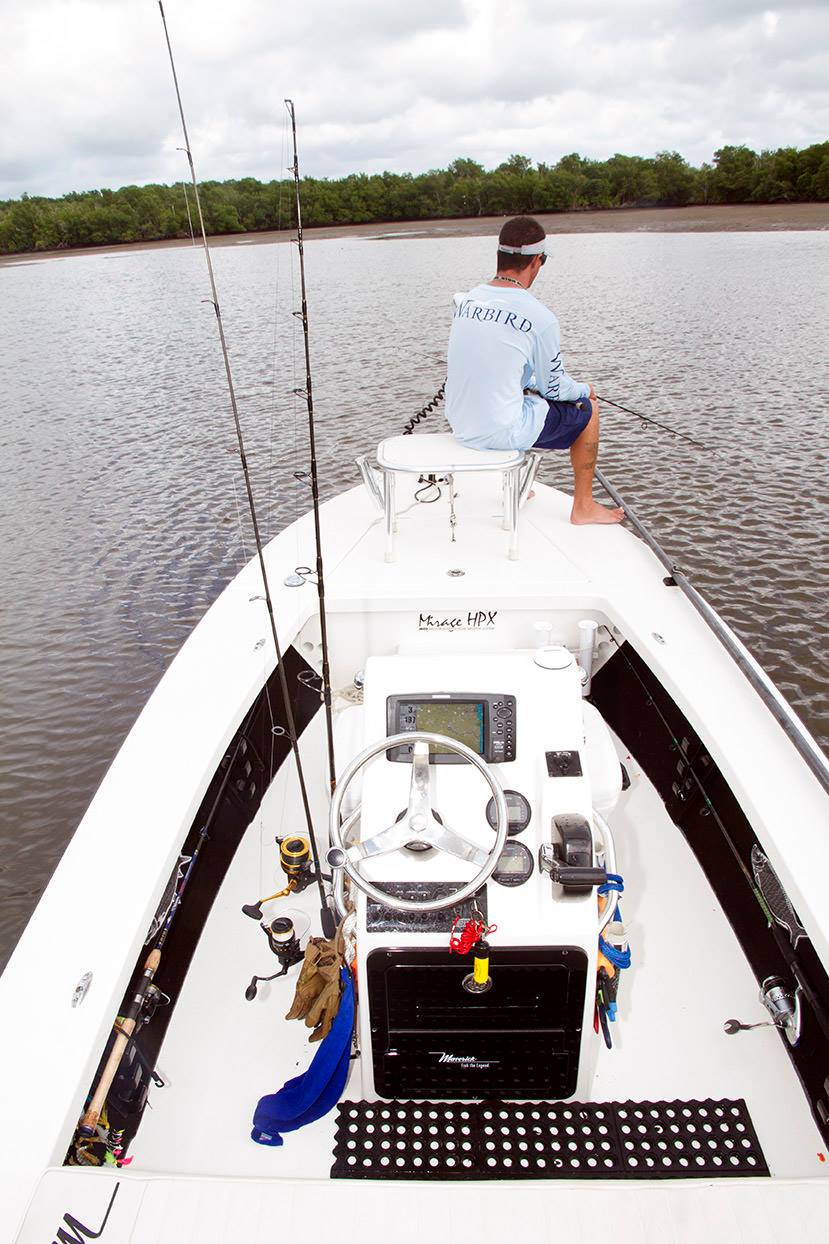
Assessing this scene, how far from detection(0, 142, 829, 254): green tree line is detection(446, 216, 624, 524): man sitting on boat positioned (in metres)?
A: 32.4

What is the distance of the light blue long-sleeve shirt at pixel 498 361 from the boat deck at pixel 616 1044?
1.81 meters

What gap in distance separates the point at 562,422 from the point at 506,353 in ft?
1.68

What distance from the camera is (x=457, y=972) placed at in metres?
1.86

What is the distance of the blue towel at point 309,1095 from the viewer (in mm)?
1951

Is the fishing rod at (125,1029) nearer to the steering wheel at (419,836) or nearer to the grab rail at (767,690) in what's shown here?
the steering wheel at (419,836)

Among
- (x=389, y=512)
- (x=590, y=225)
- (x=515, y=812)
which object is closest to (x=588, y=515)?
(x=389, y=512)

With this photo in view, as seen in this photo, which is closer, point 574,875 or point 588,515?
point 574,875

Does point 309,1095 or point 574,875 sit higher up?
point 574,875

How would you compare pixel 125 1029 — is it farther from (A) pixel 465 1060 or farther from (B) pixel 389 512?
(B) pixel 389 512

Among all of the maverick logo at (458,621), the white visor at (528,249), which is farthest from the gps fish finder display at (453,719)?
the white visor at (528,249)

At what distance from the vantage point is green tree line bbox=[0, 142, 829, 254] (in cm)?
3359

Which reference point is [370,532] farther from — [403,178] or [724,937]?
[403,178]

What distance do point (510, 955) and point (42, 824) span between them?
3656 millimetres

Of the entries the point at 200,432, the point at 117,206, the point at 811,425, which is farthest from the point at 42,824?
the point at 117,206
